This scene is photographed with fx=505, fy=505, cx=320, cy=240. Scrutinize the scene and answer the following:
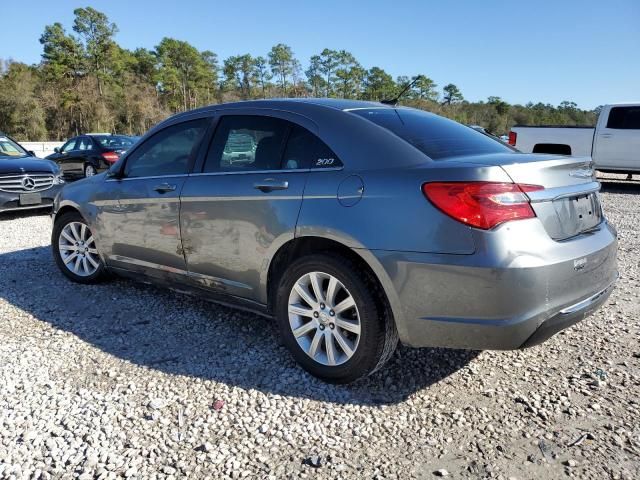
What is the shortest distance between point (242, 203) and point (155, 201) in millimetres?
1000

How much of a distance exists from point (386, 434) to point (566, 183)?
5.33 feet

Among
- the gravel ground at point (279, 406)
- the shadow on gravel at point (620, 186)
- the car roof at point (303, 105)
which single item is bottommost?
the gravel ground at point (279, 406)

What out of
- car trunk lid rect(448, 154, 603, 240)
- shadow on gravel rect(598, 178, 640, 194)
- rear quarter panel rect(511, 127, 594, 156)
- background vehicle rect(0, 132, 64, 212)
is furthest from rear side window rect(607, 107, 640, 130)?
background vehicle rect(0, 132, 64, 212)

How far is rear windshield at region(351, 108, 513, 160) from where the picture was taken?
290 centimetres

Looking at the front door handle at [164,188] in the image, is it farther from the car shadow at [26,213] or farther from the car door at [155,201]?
the car shadow at [26,213]

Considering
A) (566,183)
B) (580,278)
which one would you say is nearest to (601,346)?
(580,278)

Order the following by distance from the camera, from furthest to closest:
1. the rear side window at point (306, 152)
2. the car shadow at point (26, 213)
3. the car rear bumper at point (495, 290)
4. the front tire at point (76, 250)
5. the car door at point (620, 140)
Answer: the car door at point (620, 140) < the car shadow at point (26, 213) < the front tire at point (76, 250) < the rear side window at point (306, 152) < the car rear bumper at point (495, 290)

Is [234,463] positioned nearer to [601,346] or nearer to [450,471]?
[450,471]

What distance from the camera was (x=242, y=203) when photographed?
325 cm

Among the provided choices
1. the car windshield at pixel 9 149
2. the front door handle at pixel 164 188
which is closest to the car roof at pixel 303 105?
the front door handle at pixel 164 188

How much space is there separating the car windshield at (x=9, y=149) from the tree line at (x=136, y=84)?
67.3 ft

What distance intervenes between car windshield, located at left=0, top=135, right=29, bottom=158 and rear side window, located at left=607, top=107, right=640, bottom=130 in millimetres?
13499

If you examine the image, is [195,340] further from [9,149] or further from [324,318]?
[9,149]

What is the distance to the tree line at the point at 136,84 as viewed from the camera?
52000 mm
